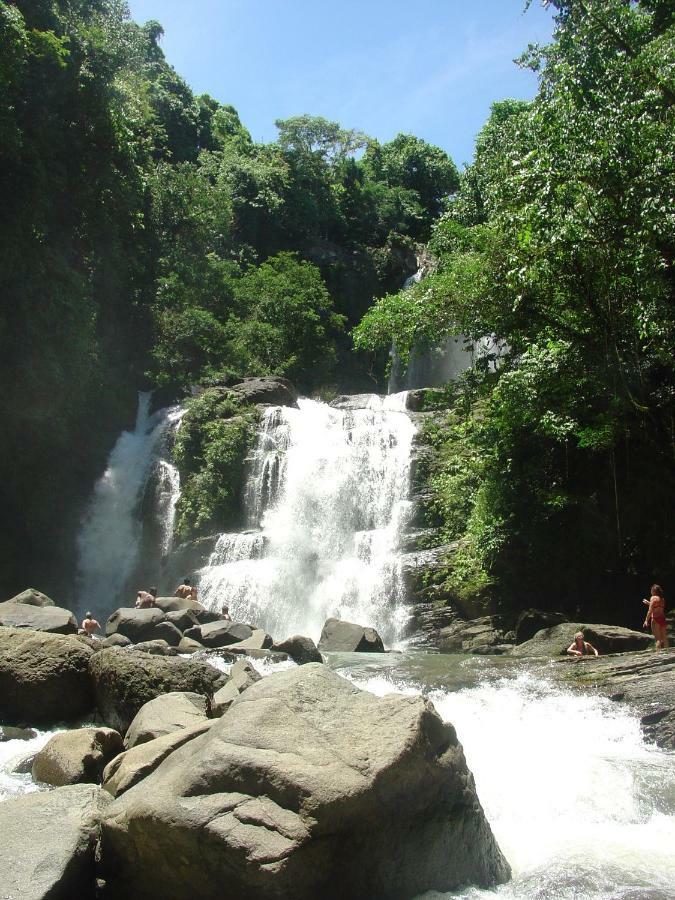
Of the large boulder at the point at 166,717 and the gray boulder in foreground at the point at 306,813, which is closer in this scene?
the gray boulder in foreground at the point at 306,813

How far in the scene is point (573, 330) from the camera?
1307 cm

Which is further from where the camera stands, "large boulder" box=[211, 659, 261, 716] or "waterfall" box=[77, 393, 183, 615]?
"waterfall" box=[77, 393, 183, 615]

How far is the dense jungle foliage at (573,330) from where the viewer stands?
11.1 m

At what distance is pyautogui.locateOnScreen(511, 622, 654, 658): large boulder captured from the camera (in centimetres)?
1240

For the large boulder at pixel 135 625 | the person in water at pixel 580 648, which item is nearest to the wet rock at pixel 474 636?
the person in water at pixel 580 648

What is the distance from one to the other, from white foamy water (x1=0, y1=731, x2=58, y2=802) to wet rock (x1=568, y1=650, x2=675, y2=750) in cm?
637

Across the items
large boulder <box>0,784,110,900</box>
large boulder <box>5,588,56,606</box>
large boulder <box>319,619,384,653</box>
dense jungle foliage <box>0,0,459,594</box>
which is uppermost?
dense jungle foliage <box>0,0,459,594</box>

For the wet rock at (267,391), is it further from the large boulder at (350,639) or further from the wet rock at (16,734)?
the wet rock at (16,734)

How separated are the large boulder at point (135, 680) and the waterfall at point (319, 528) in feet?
32.4

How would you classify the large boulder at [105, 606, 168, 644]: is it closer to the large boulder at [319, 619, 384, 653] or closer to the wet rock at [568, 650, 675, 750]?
the large boulder at [319, 619, 384, 653]

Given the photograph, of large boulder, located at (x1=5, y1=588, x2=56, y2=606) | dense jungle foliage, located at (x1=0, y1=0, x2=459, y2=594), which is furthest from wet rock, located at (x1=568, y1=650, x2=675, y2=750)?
dense jungle foliage, located at (x1=0, y1=0, x2=459, y2=594)

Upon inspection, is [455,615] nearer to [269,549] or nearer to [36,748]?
[269,549]

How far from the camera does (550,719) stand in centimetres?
863

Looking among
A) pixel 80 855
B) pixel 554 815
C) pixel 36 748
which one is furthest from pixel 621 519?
pixel 80 855
